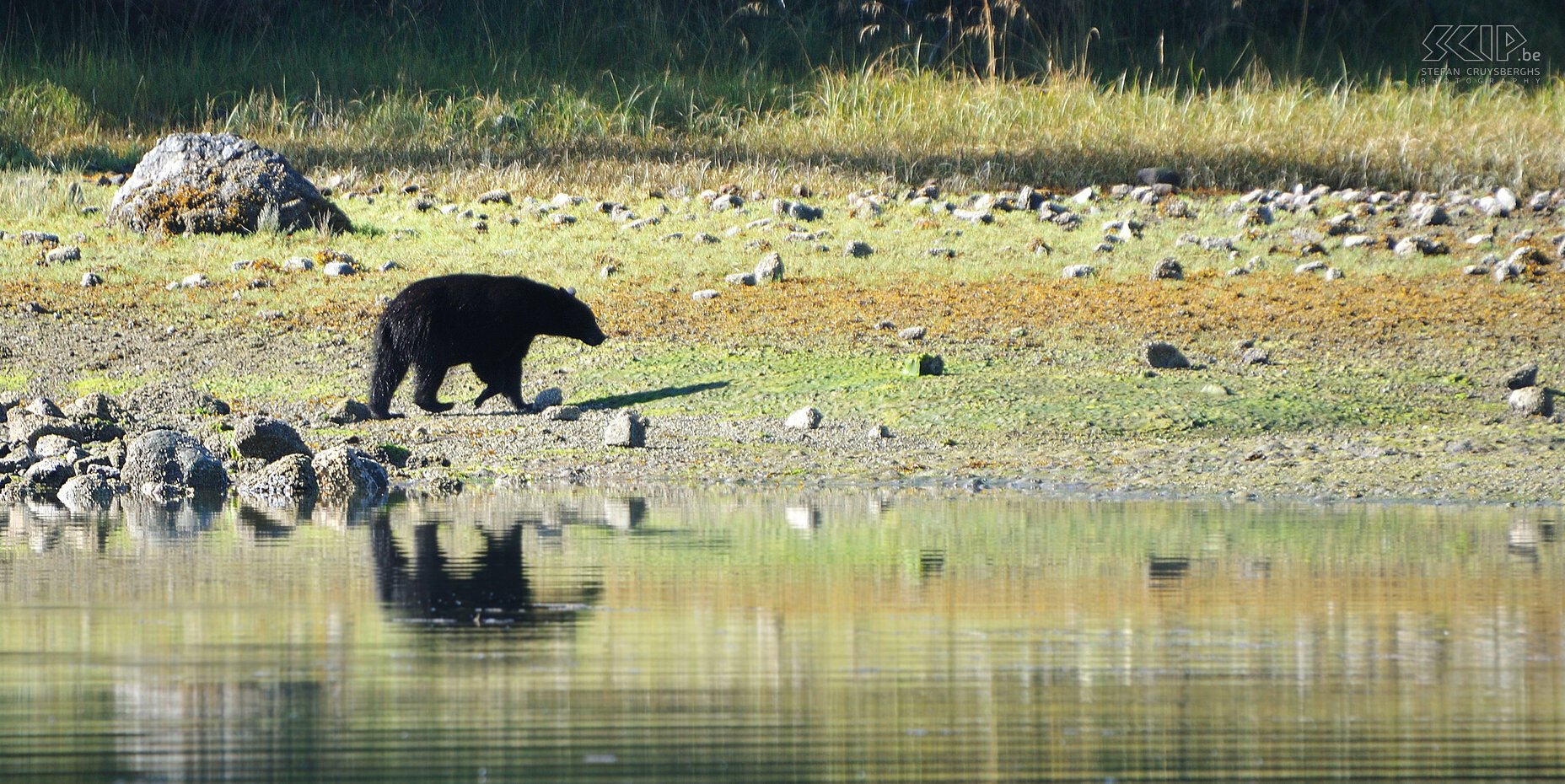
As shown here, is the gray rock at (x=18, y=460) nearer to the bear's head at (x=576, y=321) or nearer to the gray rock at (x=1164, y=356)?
the bear's head at (x=576, y=321)

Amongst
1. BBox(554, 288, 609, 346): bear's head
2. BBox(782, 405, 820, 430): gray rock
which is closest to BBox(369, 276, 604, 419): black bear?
BBox(554, 288, 609, 346): bear's head

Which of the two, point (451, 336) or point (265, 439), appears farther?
point (451, 336)

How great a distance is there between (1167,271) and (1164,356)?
268 cm

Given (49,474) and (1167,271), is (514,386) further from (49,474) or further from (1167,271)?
(1167,271)

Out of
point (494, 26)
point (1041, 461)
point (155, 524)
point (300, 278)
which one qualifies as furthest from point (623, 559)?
point (494, 26)

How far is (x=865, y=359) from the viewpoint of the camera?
35.5 ft

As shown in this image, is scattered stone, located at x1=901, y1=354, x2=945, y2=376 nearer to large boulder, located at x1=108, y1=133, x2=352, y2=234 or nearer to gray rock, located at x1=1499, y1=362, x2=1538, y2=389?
gray rock, located at x1=1499, y1=362, x2=1538, y2=389

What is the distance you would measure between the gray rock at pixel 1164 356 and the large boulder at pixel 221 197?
21.8 feet

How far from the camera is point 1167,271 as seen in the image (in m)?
13.0

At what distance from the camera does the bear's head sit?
35.1ft

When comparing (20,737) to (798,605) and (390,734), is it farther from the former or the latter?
(798,605)

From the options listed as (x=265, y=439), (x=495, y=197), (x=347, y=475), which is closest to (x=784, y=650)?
(x=347, y=475)

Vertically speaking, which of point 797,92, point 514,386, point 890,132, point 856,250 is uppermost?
point 797,92

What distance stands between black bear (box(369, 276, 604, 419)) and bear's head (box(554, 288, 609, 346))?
327 mm
